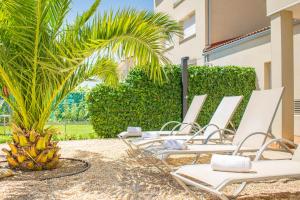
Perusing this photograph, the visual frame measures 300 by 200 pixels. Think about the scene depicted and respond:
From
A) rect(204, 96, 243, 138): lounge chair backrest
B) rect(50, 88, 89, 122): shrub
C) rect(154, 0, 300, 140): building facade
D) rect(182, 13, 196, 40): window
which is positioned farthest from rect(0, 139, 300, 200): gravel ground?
rect(182, 13, 196, 40): window

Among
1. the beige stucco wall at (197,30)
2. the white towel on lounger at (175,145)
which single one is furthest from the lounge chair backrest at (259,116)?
the beige stucco wall at (197,30)

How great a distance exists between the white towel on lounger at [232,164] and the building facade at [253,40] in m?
5.58

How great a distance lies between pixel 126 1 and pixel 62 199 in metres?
3.41

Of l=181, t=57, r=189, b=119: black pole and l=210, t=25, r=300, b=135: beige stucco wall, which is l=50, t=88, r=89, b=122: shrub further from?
l=210, t=25, r=300, b=135: beige stucco wall

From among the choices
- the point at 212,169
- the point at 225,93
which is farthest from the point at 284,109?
the point at 212,169

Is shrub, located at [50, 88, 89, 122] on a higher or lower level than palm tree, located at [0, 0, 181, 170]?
lower

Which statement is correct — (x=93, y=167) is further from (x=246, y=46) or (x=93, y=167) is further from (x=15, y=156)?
(x=246, y=46)

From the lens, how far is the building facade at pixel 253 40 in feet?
28.5

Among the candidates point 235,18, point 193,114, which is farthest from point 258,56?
point 193,114

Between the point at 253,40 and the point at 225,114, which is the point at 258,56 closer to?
the point at 253,40

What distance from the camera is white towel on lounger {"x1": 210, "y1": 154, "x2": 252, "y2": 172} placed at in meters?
3.34

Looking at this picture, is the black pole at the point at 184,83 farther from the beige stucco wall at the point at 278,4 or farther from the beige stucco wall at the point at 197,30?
the beige stucco wall at the point at 197,30

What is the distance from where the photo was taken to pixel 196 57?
17.6 m

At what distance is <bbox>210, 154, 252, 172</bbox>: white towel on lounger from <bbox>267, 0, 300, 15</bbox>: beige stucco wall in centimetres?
578
